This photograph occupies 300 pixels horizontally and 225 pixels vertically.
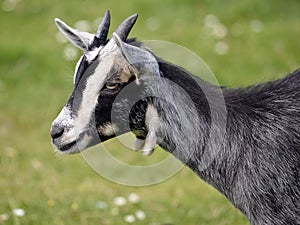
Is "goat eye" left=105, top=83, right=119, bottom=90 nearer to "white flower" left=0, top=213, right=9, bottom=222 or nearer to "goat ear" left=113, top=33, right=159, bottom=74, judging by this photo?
"goat ear" left=113, top=33, right=159, bottom=74

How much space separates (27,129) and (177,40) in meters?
2.59

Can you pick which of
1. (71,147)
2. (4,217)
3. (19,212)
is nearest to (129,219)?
(19,212)

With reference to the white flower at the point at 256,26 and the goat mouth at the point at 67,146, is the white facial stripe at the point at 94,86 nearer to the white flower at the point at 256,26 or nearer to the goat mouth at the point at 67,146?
the goat mouth at the point at 67,146

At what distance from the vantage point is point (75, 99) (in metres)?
4.43

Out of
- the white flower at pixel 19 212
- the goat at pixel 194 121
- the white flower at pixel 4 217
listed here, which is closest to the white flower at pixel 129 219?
the white flower at pixel 19 212

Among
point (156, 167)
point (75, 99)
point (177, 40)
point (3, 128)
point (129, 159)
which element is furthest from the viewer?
point (177, 40)

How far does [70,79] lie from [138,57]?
11.4 ft

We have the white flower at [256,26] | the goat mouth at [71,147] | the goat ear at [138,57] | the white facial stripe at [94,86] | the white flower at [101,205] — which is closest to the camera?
the goat ear at [138,57]

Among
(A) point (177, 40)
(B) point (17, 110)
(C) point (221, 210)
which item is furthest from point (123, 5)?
(C) point (221, 210)

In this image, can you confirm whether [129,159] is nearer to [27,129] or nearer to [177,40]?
[27,129]

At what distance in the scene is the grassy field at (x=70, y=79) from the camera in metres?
6.52

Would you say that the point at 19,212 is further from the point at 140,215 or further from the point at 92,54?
the point at 92,54

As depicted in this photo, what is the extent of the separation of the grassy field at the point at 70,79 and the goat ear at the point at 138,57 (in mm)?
2165

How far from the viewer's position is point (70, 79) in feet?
25.2
